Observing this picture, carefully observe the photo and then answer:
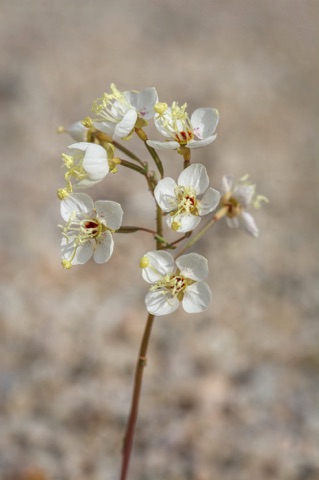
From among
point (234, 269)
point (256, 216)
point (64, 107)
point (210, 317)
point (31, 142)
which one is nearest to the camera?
point (210, 317)

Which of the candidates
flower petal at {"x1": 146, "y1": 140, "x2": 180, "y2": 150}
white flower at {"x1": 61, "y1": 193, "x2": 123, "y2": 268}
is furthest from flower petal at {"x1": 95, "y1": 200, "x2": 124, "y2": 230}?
flower petal at {"x1": 146, "y1": 140, "x2": 180, "y2": 150}

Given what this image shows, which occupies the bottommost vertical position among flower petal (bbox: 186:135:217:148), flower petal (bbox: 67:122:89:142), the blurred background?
the blurred background

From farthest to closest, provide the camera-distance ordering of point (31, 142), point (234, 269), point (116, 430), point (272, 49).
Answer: point (272, 49)
point (31, 142)
point (234, 269)
point (116, 430)

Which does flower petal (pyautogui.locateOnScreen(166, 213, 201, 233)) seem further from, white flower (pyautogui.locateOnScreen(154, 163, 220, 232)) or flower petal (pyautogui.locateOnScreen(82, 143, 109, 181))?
flower petal (pyautogui.locateOnScreen(82, 143, 109, 181))

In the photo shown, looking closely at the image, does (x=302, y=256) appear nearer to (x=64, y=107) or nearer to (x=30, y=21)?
(x=64, y=107)

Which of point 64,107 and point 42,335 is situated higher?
point 64,107

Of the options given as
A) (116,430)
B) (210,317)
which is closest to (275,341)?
(210,317)

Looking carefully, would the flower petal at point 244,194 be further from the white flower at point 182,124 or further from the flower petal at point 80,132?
the flower petal at point 80,132

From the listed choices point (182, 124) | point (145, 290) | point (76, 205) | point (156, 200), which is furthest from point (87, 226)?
point (145, 290)
